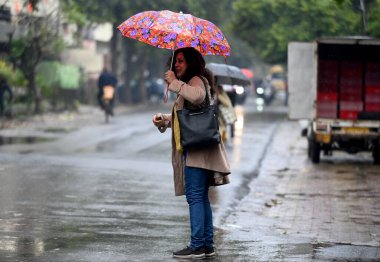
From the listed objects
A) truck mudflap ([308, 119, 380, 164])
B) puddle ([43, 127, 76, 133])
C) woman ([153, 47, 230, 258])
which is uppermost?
woman ([153, 47, 230, 258])

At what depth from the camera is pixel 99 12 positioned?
44125 mm

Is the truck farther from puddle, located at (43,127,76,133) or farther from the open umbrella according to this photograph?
the open umbrella

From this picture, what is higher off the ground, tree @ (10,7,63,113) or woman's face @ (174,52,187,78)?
tree @ (10,7,63,113)

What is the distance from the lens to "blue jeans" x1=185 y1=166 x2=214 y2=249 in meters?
8.23

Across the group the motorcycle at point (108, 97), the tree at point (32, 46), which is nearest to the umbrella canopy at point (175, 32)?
the motorcycle at point (108, 97)

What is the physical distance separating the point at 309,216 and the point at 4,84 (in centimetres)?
2148

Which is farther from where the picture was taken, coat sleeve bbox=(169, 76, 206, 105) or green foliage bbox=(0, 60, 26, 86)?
green foliage bbox=(0, 60, 26, 86)

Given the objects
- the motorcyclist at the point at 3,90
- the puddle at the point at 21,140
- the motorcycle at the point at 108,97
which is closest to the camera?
the puddle at the point at 21,140

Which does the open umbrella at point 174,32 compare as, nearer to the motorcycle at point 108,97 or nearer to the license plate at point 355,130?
the license plate at point 355,130

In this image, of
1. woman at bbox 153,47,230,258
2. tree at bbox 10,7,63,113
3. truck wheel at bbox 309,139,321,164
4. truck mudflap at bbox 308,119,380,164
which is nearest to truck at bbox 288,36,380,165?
truck wheel at bbox 309,139,321,164

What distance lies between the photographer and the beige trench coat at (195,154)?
8047mm

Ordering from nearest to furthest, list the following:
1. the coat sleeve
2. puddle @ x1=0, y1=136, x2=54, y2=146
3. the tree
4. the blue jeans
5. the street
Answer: the coat sleeve, the blue jeans, the street, puddle @ x1=0, y1=136, x2=54, y2=146, the tree

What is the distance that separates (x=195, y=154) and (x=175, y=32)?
1032mm

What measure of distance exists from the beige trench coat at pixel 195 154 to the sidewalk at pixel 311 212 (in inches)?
34.4
